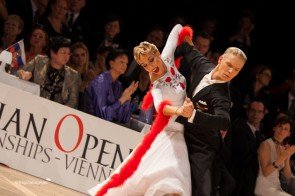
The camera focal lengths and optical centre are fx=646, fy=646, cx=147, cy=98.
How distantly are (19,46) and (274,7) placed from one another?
5063 millimetres

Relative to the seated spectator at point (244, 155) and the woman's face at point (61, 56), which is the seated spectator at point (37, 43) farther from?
the seated spectator at point (244, 155)

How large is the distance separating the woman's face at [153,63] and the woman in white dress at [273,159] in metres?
2.63

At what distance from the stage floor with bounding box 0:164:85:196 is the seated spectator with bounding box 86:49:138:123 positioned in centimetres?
94

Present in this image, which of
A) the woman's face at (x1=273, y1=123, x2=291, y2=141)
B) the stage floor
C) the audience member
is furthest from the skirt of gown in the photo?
the audience member

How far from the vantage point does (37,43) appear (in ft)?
24.7

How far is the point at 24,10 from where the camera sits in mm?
8031

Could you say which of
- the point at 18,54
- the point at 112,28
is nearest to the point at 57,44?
the point at 18,54

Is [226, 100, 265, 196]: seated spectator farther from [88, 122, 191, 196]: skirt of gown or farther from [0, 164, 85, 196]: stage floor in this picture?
[88, 122, 191, 196]: skirt of gown

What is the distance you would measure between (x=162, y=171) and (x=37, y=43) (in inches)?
122

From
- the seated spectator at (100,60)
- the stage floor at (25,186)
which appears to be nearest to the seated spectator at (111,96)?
the seated spectator at (100,60)

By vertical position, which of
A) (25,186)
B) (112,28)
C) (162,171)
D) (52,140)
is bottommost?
(25,186)

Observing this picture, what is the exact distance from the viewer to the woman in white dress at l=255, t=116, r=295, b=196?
7402 mm

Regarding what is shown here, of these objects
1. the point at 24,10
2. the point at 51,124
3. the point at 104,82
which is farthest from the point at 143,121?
the point at 24,10

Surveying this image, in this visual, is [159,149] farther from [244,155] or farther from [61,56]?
Answer: [244,155]
